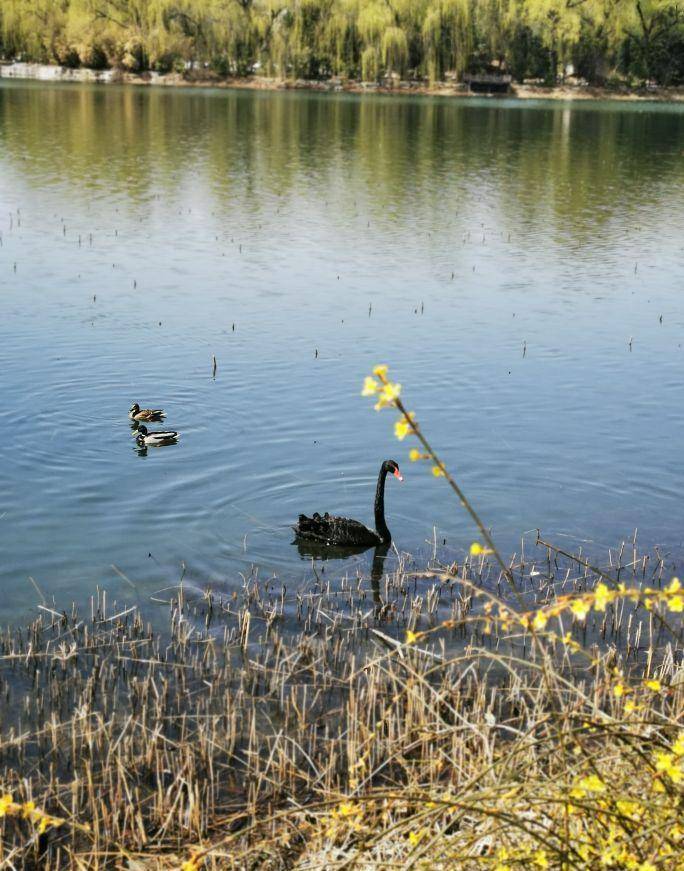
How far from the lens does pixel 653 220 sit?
35.9m

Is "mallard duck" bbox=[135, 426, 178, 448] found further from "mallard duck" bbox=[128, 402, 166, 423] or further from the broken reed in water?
the broken reed in water

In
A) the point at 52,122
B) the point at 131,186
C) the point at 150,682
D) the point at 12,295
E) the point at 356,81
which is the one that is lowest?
the point at 150,682

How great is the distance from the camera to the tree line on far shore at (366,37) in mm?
106375

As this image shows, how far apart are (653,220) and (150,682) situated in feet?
102

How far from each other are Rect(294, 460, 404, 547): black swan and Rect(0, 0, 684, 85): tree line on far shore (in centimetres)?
9948

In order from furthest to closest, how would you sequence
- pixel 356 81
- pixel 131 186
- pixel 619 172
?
1. pixel 356 81
2. pixel 619 172
3. pixel 131 186

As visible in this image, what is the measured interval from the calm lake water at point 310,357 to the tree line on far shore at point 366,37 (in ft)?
217

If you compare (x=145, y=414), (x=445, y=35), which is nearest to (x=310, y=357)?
(x=145, y=414)

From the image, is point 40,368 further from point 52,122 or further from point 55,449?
point 52,122

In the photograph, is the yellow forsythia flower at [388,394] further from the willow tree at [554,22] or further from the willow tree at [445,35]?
the willow tree at [554,22]

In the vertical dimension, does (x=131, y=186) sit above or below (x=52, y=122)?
below

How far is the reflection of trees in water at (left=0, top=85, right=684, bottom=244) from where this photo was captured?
38.7 metres

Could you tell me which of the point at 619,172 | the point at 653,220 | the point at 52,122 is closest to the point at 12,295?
the point at 653,220

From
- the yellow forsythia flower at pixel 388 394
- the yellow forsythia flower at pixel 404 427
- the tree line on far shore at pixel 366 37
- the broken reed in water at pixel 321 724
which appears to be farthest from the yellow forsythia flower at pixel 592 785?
the tree line on far shore at pixel 366 37
